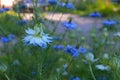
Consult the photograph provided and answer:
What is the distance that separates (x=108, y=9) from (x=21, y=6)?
22.7 ft

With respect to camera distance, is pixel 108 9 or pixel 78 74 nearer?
pixel 78 74

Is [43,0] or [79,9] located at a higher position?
[43,0]

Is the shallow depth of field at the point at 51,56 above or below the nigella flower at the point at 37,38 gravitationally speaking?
below

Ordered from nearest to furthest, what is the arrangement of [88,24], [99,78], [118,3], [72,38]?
[99,78]
[72,38]
[88,24]
[118,3]

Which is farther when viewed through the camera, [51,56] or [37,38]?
[51,56]

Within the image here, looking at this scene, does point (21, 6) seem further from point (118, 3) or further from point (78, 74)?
point (118, 3)

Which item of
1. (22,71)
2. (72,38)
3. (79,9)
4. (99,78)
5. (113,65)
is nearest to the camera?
(113,65)

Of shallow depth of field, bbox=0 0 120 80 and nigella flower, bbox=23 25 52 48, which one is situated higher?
nigella flower, bbox=23 25 52 48

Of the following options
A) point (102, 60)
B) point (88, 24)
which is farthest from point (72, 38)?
point (88, 24)

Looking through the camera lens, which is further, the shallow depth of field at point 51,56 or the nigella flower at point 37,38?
the shallow depth of field at point 51,56

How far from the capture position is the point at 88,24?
848 centimetres

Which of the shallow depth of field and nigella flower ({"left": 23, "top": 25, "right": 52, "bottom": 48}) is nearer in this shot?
nigella flower ({"left": 23, "top": 25, "right": 52, "bottom": 48})

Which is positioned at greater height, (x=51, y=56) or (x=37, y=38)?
(x=37, y=38)

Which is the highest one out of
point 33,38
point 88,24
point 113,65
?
point 33,38
